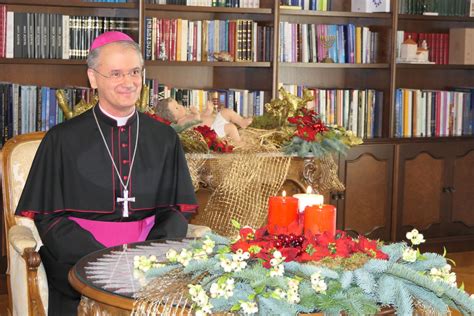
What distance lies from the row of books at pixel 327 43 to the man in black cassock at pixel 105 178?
2584mm

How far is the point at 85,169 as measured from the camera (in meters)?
3.27

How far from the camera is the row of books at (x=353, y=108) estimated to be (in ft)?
19.9

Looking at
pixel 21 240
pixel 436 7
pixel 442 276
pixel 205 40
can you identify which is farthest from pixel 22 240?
pixel 436 7

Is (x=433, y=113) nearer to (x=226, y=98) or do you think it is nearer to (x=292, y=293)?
(x=226, y=98)

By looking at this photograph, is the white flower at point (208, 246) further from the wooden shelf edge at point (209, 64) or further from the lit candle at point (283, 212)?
the wooden shelf edge at point (209, 64)

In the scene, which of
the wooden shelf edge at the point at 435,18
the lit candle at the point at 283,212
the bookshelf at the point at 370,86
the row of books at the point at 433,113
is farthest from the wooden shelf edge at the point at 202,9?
the lit candle at the point at 283,212

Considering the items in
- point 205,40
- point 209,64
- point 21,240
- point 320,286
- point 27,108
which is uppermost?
point 205,40

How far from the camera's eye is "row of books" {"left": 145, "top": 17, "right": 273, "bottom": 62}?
216 inches

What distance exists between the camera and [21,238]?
124 inches

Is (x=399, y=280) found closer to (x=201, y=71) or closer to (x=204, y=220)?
(x=204, y=220)

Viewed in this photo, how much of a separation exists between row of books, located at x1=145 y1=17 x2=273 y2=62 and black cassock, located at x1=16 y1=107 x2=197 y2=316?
83.4 inches

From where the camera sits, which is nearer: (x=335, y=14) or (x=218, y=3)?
(x=218, y=3)

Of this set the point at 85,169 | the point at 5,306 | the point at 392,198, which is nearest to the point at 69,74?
the point at 5,306

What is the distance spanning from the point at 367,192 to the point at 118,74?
307 centimetres
